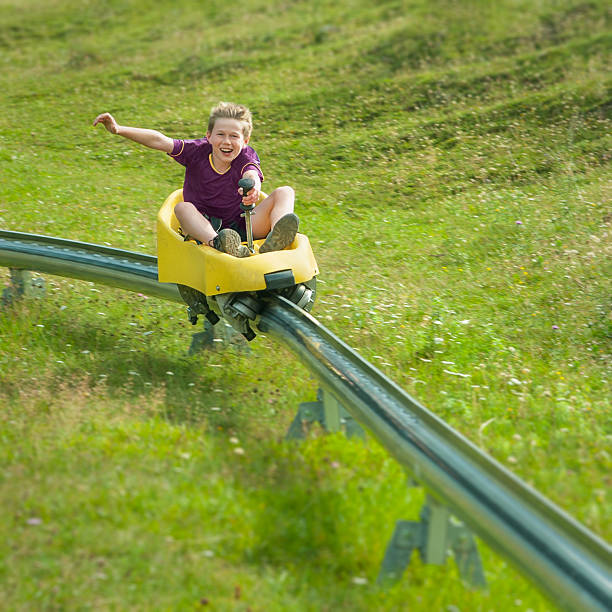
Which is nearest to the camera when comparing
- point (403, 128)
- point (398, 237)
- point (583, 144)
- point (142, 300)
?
point (142, 300)

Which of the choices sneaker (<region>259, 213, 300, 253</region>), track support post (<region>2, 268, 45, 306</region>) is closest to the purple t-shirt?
sneaker (<region>259, 213, 300, 253</region>)

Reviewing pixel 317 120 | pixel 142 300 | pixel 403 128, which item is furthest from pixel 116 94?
pixel 142 300

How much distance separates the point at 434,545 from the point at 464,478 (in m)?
0.30

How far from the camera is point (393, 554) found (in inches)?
124

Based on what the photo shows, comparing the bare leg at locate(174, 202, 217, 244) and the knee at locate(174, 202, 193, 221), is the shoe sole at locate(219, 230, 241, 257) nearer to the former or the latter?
the bare leg at locate(174, 202, 217, 244)

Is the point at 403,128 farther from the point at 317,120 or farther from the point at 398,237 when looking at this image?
the point at 398,237

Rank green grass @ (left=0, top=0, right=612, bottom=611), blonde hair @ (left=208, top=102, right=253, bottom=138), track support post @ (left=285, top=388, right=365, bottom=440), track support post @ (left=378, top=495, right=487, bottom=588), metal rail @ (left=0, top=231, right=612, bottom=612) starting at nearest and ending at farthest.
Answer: metal rail @ (left=0, top=231, right=612, bottom=612), track support post @ (left=378, top=495, right=487, bottom=588), green grass @ (left=0, top=0, right=612, bottom=611), track support post @ (left=285, top=388, right=365, bottom=440), blonde hair @ (left=208, top=102, right=253, bottom=138)

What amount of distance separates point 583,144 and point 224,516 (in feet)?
29.4

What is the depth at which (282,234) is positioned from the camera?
195 inches

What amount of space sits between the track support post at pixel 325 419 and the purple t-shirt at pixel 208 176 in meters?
1.74

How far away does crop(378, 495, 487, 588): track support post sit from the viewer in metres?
3.11

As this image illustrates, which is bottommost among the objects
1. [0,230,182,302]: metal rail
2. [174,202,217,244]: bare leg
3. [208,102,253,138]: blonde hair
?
[0,230,182,302]: metal rail

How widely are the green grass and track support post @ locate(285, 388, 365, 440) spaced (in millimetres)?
118

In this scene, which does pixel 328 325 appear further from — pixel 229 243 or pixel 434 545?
pixel 434 545
